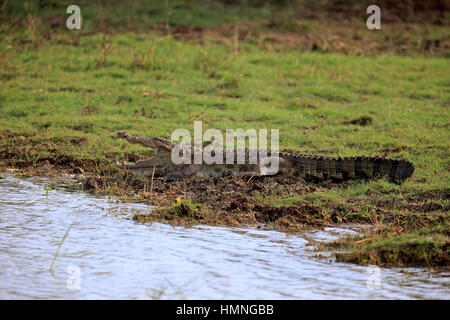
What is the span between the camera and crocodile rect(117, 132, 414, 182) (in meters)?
6.71

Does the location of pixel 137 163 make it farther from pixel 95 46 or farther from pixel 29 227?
pixel 95 46

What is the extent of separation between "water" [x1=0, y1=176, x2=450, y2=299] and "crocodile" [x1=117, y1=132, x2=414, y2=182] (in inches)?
61.2

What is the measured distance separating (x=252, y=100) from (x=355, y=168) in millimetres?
3993

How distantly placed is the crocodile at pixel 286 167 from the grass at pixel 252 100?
0.19 meters

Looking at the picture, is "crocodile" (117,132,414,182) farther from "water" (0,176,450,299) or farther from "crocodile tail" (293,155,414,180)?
"water" (0,176,450,299)

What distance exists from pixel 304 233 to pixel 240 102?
17.2ft

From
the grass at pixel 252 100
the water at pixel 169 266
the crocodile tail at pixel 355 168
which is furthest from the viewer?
the crocodile tail at pixel 355 168

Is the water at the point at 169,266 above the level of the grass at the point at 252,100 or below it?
below

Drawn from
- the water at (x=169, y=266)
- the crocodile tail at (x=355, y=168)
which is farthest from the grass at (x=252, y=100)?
the water at (x=169, y=266)

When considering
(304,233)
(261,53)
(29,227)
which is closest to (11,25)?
(261,53)

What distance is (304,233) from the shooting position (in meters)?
5.25

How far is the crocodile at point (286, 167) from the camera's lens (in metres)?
6.71

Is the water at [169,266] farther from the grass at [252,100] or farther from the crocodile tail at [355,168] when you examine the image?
the crocodile tail at [355,168]
